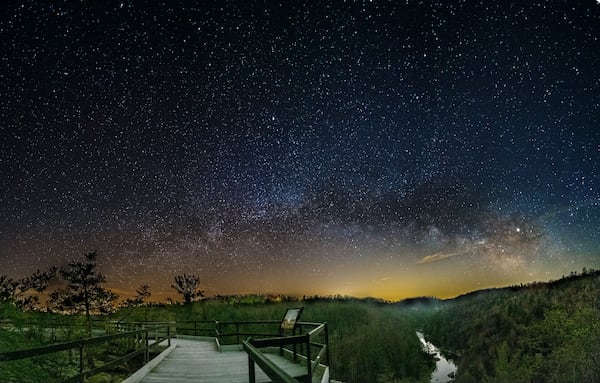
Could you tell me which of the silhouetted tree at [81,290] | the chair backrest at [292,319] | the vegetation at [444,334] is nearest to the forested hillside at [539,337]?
the vegetation at [444,334]

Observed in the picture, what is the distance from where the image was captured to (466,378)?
23125 mm

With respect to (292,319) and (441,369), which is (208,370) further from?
(441,369)

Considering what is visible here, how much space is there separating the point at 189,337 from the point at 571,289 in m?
23.2

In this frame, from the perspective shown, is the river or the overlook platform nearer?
the overlook platform

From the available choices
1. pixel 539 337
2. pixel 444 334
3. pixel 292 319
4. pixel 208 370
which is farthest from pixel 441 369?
pixel 208 370

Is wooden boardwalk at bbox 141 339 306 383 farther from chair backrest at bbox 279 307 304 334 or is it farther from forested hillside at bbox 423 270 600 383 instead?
forested hillside at bbox 423 270 600 383

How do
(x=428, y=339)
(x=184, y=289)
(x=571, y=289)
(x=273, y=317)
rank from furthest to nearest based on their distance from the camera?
(x=184, y=289) → (x=428, y=339) → (x=273, y=317) → (x=571, y=289)

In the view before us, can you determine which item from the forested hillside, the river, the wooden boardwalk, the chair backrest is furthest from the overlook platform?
the river

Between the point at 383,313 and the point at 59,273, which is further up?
the point at 59,273

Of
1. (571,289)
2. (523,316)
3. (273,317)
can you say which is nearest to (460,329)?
(523,316)

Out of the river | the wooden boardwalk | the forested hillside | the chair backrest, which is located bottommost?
the river

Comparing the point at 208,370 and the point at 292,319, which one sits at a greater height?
the point at 292,319

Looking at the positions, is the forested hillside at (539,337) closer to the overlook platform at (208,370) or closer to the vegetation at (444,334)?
the vegetation at (444,334)

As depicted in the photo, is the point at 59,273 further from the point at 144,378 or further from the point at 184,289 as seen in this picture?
the point at 184,289
